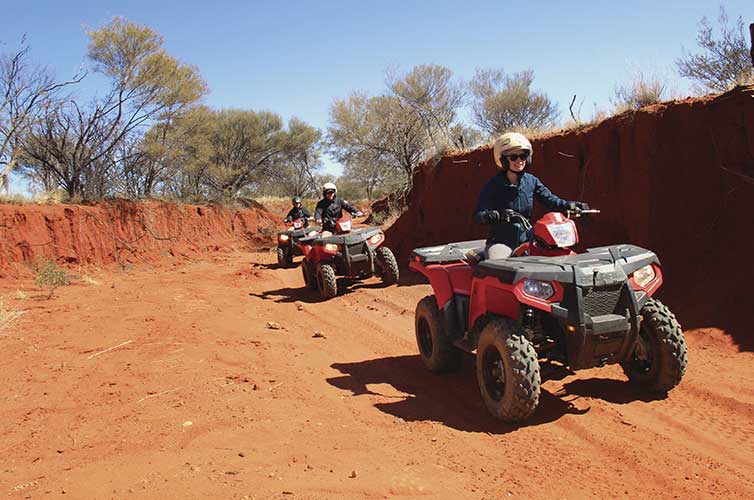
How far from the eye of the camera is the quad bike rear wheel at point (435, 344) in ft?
18.6

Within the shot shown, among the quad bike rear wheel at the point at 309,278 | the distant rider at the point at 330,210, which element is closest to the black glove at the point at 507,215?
the distant rider at the point at 330,210

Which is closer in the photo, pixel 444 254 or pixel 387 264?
pixel 444 254

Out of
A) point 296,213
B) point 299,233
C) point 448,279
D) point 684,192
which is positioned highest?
point 296,213

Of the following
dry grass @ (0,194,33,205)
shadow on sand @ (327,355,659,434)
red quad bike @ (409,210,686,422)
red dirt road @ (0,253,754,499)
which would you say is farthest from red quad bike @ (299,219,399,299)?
dry grass @ (0,194,33,205)

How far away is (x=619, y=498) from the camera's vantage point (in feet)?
10.7

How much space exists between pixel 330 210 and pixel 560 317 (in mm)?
8642

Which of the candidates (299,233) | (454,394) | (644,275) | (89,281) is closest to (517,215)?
(644,275)

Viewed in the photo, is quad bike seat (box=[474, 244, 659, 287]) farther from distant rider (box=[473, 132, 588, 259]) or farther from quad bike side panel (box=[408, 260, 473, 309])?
quad bike side panel (box=[408, 260, 473, 309])

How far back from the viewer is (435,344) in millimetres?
5723

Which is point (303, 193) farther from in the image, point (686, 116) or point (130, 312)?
point (686, 116)

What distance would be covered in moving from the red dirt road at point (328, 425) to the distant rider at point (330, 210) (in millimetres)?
4533

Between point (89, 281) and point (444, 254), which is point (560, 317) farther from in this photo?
point (89, 281)

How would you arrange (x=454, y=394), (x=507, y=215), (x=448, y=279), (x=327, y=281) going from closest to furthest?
(x=507, y=215), (x=454, y=394), (x=448, y=279), (x=327, y=281)

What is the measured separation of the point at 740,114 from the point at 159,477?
7.45m
